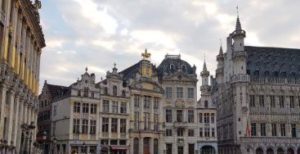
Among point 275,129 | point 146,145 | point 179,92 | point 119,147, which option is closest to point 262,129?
point 275,129

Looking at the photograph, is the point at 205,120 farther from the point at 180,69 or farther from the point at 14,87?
the point at 14,87

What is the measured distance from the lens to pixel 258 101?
7950 cm

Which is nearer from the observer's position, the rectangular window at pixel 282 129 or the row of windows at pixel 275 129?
the row of windows at pixel 275 129

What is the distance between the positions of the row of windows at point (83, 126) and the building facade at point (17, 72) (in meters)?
13.2

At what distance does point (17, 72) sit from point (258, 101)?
54.9 metres

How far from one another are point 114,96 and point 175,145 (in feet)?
45.7

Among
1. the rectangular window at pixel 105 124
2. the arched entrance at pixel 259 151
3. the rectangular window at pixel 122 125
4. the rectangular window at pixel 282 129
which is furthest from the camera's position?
the rectangular window at pixel 282 129

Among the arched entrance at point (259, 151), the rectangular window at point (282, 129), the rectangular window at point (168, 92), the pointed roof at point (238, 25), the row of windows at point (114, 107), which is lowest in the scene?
the arched entrance at point (259, 151)

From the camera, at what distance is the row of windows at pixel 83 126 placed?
59.8 metres

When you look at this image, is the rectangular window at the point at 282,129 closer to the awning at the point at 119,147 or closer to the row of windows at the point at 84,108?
the awning at the point at 119,147

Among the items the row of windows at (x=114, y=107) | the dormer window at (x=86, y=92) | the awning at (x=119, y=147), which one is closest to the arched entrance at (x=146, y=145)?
the awning at (x=119, y=147)

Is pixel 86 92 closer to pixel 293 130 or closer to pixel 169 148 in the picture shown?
pixel 169 148

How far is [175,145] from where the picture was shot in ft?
228

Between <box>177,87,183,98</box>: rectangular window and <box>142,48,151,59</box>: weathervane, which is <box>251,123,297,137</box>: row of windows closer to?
<box>177,87,183,98</box>: rectangular window
